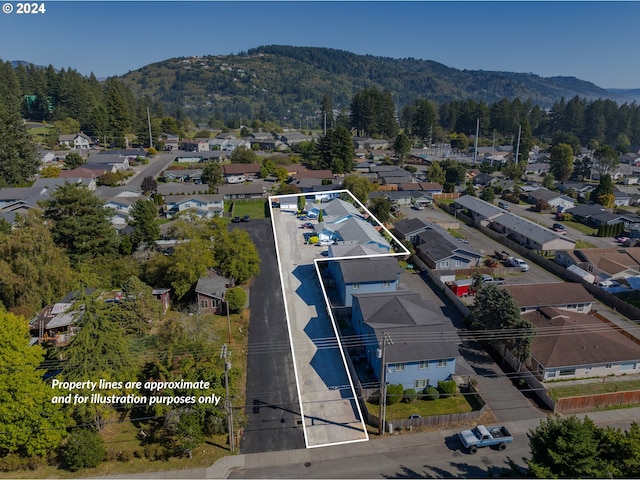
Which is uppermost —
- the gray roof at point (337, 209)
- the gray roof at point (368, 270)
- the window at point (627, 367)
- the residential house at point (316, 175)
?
the gray roof at point (337, 209)

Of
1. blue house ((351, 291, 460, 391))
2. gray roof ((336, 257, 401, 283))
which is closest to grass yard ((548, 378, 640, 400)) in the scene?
blue house ((351, 291, 460, 391))

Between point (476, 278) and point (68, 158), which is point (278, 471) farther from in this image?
point (68, 158)

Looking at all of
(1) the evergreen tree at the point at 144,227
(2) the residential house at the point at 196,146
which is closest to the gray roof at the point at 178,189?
(1) the evergreen tree at the point at 144,227

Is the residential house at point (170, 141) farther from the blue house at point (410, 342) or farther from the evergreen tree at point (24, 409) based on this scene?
the blue house at point (410, 342)

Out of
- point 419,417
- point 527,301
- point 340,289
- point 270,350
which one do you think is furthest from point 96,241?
point 527,301

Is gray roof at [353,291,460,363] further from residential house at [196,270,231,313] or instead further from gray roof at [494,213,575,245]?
gray roof at [494,213,575,245]

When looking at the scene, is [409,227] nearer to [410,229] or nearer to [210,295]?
[410,229]
